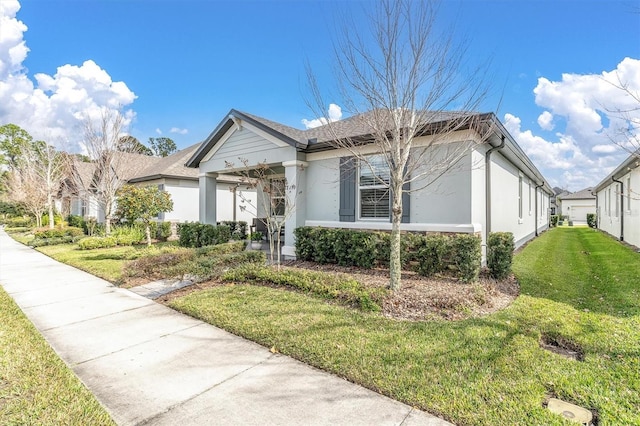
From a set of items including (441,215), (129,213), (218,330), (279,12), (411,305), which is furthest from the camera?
(129,213)

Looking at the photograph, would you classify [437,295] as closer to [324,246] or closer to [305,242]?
[324,246]

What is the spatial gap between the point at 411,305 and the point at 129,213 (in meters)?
11.7

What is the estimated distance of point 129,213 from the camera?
12.4 meters

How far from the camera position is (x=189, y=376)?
324 centimetres

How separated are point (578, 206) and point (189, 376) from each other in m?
55.5

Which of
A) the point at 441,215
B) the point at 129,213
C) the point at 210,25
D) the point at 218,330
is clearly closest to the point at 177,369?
the point at 218,330

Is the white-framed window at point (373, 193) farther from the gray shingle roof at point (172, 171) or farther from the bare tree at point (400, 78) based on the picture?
the gray shingle roof at point (172, 171)

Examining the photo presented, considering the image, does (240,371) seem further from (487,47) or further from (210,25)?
(210,25)

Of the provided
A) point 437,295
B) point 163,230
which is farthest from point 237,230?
point 437,295

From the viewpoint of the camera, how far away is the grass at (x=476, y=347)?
2.68 meters

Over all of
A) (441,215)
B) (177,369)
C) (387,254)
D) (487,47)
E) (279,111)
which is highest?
(279,111)

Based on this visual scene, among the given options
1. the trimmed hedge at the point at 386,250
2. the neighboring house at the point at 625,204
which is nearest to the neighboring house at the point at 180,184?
the trimmed hedge at the point at 386,250

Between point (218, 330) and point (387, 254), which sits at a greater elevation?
point (387, 254)

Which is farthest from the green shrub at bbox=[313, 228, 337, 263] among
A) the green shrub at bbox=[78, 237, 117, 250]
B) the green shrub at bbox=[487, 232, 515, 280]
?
the green shrub at bbox=[78, 237, 117, 250]
